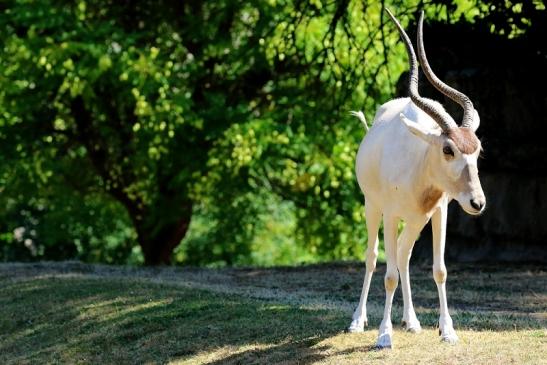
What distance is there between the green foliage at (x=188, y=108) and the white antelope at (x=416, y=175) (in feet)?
25.4

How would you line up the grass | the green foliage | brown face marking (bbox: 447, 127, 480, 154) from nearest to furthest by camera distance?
brown face marking (bbox: 447, 127, 480, 154) → the grass → the green foliage

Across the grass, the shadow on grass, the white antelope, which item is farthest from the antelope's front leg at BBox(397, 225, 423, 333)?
the shadow on grass

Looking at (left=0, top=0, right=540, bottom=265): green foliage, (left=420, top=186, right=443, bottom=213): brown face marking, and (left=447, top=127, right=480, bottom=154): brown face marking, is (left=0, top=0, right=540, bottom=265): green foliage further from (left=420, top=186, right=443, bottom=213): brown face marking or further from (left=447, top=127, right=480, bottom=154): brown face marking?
(left=447, top=127, right=480, bottom=154): brown face marking

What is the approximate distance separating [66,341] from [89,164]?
12062 mm

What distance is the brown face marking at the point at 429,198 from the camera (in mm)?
7840

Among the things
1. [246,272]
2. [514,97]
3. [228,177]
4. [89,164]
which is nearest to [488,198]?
[514,97]

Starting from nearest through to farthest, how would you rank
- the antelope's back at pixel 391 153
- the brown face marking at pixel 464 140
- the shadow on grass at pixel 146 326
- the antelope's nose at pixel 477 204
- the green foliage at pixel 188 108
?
the antelope's nose at pixel 477 204, the brown face marking at pixel 464 140, the antelope's back at pixel 391 153, the shadow on grass at pixel 146 326, the green foliage at pixel 188 108

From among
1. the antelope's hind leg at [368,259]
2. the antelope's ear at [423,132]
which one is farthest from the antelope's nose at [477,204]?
the antelope's hind leg at [368,259]

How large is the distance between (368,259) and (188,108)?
29.9ft

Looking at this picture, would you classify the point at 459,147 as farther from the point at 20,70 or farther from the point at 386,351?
the point at 20,70

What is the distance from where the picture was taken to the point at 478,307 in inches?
442

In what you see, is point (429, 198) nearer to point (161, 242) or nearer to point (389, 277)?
point (389, 277)

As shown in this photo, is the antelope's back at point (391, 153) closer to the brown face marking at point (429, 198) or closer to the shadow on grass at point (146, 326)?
the brown face marking at point (429, 198)

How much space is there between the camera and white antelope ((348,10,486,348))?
293 inches
